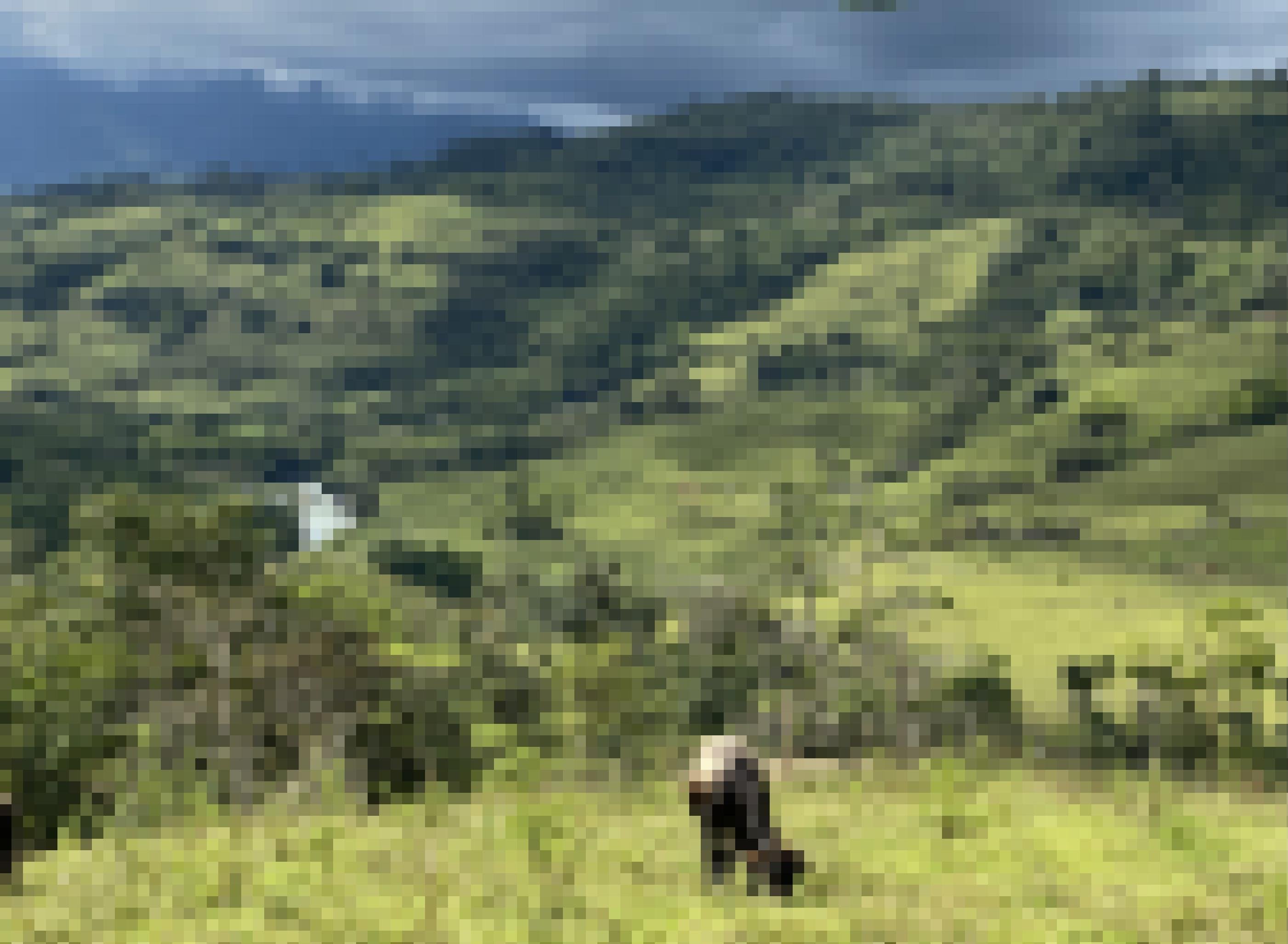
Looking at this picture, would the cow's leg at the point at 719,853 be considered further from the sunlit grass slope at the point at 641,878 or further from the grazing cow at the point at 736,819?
the sunlit grass slope at the point at 641,878

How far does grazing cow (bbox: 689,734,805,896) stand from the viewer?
1555 cm

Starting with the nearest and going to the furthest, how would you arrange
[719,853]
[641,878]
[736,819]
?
[641,878] < [736,819] < [719,853]

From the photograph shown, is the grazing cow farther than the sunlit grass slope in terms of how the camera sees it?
Yes

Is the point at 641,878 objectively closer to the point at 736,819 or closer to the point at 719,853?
the point at 719,853

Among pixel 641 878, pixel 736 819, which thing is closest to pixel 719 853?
pixel 736 819

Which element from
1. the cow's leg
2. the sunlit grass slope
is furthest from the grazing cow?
the sunlit grass slope

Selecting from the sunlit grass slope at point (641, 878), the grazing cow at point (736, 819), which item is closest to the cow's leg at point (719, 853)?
the grazing cow at point (736, 819)

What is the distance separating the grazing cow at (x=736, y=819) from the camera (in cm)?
1555

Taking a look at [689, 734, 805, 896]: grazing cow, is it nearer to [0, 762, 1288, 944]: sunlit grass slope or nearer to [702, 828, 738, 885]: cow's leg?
[702, 828, 738, 885]: cow's leg

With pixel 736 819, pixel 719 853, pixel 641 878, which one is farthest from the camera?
pixel 719 853

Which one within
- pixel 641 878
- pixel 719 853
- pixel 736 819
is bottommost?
pixel 641 878

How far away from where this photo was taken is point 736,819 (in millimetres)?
15891

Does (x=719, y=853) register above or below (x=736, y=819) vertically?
below

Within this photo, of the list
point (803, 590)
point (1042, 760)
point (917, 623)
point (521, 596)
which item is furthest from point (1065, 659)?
point (1042, 760)
